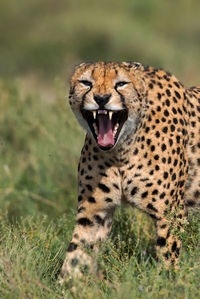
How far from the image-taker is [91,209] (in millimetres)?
3592

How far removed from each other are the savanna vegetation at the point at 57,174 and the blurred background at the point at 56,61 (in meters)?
0.01

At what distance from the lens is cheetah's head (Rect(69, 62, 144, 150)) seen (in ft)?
10.6

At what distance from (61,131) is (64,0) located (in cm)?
1488

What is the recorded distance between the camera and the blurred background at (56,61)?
213 inches

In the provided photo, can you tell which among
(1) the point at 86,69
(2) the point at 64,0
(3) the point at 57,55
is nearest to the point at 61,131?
(1) the point at 86,69

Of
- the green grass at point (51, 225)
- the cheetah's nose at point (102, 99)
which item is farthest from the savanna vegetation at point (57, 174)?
the cheetah's nose at point (102, 99)

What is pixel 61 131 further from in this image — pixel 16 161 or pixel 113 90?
pixel 113 90

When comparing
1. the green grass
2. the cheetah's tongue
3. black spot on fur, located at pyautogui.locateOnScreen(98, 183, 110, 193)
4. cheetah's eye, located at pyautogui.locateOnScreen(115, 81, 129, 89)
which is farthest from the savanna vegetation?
cheetah's eye, located at pyautogui.locateOnScreen(115, 81, 129, 89)

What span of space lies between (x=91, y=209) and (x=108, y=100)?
28.8 inches

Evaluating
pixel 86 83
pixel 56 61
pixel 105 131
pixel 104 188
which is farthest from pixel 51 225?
pixel 56 61

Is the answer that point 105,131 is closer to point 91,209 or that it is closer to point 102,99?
point 102,99

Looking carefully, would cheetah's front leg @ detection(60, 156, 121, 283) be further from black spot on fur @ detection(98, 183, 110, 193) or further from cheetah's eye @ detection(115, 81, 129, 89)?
cheetah's eye @ detection(115, 81, 129, 89)

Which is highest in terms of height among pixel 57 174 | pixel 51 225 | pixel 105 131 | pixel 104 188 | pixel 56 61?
pixel 56 61

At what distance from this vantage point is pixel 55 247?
3.84 meters
